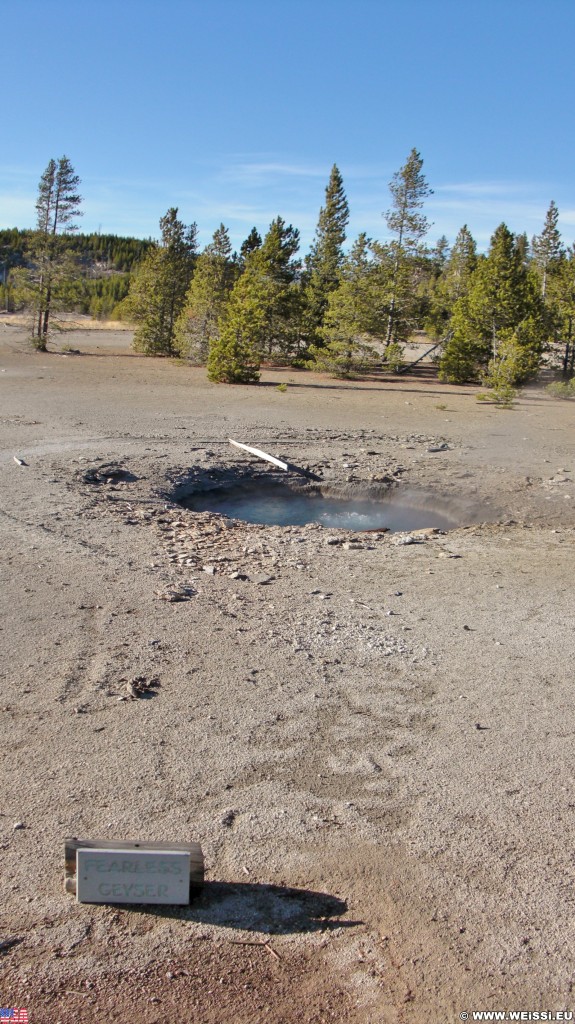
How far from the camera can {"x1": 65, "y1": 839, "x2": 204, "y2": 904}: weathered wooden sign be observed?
3623mm

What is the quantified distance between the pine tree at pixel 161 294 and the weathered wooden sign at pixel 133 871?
126 feet

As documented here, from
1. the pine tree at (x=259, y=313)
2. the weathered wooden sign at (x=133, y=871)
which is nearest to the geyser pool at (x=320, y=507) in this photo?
the weathered wooden sign at (x=133, y=871)

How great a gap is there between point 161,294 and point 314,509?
30.8 m

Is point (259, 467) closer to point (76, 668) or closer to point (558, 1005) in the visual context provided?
point (76, 668)

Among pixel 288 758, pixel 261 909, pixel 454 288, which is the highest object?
pixel 454 288

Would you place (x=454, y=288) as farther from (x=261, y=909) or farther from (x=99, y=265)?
(x=99, y=265)

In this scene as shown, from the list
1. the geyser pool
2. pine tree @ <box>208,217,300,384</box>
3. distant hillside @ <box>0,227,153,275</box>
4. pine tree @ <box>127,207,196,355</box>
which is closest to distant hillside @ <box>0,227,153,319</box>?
distant hillside @ <box>0,227,153,275</box>

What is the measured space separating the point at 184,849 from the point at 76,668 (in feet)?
9.45

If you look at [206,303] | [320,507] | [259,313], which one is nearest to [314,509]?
[320,507]

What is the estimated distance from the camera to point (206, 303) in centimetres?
3734

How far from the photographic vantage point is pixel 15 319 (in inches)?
2329

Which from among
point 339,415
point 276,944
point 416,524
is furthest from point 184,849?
point 339,415

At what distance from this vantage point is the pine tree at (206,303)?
36.8 meters

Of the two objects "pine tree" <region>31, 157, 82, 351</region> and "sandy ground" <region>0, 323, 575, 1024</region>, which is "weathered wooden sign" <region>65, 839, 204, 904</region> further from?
"pine tree" <region>31, 157, 82, 351</region>
